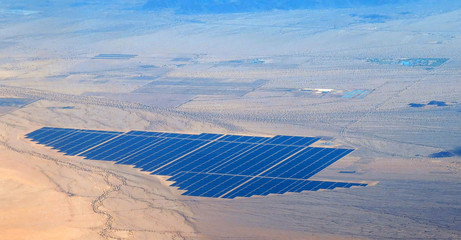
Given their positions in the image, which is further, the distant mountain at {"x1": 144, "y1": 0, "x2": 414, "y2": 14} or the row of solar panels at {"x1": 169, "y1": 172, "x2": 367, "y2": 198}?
→ the distant mountain at {"x1": 144, "y1": 0, "x2": 414, "y2": 14}

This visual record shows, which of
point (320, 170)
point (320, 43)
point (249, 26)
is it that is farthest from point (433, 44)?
point (320, 170)

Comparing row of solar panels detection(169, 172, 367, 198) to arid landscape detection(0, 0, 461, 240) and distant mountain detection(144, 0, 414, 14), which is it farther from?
distant mountain detection(144, 0, 414, 14)

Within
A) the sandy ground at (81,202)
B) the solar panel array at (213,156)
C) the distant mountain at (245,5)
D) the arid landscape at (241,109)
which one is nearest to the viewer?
the sandy ground at (81,202)

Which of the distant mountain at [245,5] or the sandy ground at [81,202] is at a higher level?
the distant mountain at [245,5]

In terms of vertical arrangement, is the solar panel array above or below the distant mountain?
below

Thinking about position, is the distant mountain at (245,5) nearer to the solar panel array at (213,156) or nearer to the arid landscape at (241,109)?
the arid landscape at (241,109)

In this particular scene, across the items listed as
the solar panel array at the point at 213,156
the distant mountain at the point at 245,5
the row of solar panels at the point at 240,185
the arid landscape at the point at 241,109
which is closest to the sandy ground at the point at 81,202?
the arid landscape at the point at 241,109

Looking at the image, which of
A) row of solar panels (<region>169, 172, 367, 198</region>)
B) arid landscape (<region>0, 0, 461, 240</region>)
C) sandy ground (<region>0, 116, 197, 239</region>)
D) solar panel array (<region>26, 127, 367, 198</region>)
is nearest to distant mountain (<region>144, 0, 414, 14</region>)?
arid landscape (<region>0, 0, 461, 240</region>)

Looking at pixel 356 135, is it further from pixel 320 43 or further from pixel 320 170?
pixel 320 43
